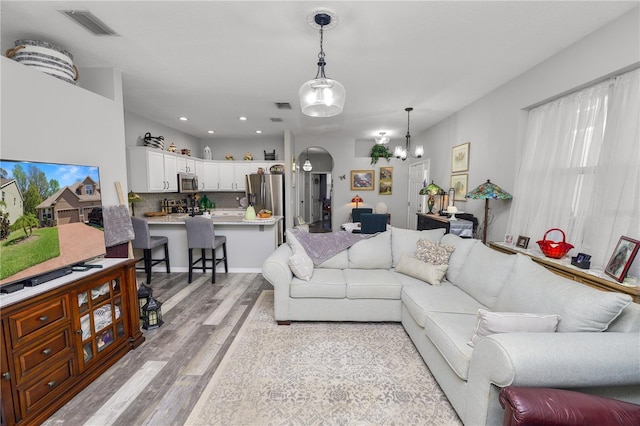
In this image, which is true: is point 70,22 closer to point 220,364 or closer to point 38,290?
point 38,290

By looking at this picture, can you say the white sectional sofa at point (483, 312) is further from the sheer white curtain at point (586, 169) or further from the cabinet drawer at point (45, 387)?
the cabinet drawer at point (45, 387)

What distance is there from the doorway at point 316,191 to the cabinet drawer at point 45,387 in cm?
751

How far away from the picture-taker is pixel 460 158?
15.3 ft

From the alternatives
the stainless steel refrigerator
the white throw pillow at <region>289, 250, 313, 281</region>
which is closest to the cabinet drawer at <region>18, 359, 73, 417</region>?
the white throw pillow at <region>289, 250, 313, 281</region>

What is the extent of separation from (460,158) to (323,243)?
304 centimetres

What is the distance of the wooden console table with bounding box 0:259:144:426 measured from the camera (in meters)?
1.48

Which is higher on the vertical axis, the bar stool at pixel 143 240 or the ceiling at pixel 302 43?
the ceiling at pixel 302 43

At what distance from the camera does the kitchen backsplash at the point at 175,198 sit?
491cm

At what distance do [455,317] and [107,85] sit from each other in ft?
13.6

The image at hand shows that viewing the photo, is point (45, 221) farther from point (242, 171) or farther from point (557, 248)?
point (242, 171)

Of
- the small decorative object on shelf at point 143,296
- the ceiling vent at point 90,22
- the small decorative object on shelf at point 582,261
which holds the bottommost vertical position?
the small decorative object on shelf at point 143,296

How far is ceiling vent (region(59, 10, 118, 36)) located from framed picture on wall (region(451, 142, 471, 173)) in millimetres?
4759

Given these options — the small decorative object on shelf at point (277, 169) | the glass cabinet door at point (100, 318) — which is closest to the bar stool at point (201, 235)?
the glass cabinet door at point (100, 318)

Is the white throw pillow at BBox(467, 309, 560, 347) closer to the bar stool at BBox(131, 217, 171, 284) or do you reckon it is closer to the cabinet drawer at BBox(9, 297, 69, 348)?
the cabinet drawer at BBox(9, 297, 69, 348)
